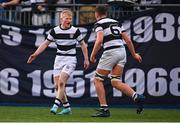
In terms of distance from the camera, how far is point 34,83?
1686 cm

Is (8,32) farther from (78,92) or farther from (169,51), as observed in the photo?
(169,51)

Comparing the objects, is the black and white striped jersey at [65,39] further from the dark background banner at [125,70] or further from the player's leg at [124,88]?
the dark background banner at [125,70]

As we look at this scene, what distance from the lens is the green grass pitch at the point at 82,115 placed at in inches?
508

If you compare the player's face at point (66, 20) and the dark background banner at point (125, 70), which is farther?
the dark background banner at point (125, 70)

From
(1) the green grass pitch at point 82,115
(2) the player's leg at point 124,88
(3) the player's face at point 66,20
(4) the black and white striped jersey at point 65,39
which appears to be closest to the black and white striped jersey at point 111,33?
(2) the player's leg at point 124,88

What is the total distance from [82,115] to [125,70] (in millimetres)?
2898

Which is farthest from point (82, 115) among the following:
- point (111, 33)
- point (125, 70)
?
point (125, 70)

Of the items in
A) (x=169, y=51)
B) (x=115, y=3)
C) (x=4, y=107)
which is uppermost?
(x=115, y=3)

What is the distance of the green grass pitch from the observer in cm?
1291

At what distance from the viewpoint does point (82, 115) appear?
559 inches

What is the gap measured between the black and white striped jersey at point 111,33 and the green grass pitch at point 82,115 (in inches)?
56.2

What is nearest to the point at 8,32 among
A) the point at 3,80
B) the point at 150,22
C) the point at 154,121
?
the point at 3,80

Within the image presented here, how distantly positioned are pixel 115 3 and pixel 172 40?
5.34 ft

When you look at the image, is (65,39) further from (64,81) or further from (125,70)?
(125,70)
